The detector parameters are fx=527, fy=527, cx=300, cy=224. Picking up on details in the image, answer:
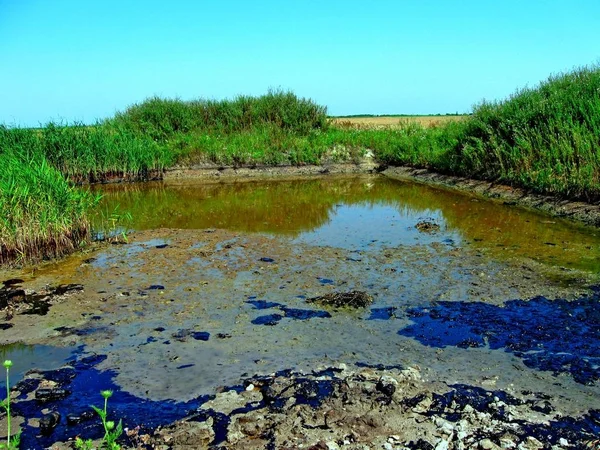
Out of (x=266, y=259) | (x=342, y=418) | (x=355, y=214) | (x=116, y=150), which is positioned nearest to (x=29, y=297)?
(x=266, y=259)

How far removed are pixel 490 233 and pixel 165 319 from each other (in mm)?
6210

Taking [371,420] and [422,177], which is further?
[422,177]

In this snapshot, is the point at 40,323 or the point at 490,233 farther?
the point at 490,233

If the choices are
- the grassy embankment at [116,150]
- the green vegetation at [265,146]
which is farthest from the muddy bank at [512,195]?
the grassy embankment at [116,150]

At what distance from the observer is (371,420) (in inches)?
141

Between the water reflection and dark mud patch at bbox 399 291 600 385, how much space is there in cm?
198

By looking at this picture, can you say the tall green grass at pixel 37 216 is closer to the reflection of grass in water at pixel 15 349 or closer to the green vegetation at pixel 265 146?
the green vegetation at pixel 265 146

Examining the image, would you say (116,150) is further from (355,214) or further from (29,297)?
(29,297)

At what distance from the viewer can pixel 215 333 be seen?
5.33 metres

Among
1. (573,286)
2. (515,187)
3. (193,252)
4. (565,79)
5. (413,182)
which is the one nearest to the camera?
(573,286)

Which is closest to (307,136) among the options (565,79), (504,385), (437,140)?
(437,140)

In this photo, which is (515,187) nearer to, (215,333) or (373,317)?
(373,317)

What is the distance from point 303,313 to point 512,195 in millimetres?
8649

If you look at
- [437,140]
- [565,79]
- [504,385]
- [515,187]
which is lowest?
[504,385]
